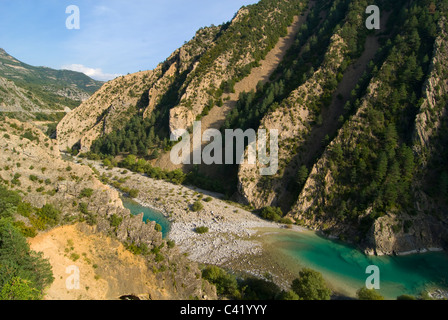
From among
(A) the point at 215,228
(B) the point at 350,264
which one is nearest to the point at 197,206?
(A) the point at 215,228

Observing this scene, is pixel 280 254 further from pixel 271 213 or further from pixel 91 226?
pixel 91 226

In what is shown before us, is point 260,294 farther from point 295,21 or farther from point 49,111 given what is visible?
point 49,111

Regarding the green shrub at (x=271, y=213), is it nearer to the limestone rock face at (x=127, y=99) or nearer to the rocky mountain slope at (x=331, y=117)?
the rocky mountain slope at (x=331, y=117)

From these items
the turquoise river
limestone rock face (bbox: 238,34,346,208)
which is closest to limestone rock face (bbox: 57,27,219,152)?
limestone rock face (bbox: 238,34,346,208)

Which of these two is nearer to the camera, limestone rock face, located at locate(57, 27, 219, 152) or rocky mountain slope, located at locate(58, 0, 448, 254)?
rocky mountain slope, located at locate(58, 0, 448, 254)

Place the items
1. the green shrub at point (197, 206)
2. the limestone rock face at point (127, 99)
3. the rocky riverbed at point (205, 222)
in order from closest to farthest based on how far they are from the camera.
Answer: the rocky riverbed at point (205, 222), the green shrub at point (197, 206), the limestone rock face at point (127, 99)

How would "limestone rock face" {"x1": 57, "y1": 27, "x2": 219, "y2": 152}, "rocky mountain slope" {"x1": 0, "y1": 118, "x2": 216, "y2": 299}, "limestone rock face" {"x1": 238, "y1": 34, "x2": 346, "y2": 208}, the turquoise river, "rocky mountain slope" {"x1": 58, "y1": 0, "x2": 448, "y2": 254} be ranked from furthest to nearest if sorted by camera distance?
"limestone rock face" {"x1": 57, "y1": 27, "x2": 219, "y2": 152}, "limestone rock face" {"x1": 238, "y1": 34, "x2": 346, "y2": 208}, "rocky mountain slope" {"x1": 58, "y1": 0, "x2": 448, "y2": 254}, the turquoise river, "rocky mountain slope" {"x1": 0, "y1": 118, "x2": 216, "y2": 299}

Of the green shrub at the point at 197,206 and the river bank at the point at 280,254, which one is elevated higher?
the green shrub at the point at 197,206

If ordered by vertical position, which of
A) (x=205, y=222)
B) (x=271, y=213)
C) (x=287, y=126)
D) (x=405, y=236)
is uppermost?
(x=287, y=126)

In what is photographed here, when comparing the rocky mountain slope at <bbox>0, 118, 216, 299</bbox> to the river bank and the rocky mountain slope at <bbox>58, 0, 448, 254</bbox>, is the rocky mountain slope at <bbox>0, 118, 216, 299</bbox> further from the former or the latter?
the rocky mountain slope at <bbox>58, 0, 448, 254</bbox>

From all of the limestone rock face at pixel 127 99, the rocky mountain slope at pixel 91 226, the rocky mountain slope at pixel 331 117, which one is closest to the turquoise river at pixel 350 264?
the rocky mountain slope at pixel 331 117
